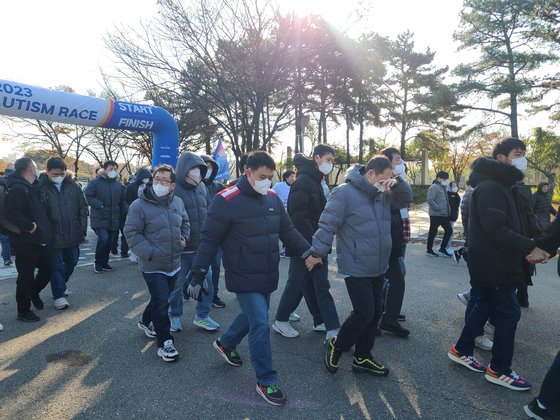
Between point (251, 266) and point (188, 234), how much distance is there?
129cm

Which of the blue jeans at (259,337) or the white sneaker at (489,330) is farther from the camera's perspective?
the white sneaker at (489,330)

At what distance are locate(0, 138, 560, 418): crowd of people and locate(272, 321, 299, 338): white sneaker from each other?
0.4 inches

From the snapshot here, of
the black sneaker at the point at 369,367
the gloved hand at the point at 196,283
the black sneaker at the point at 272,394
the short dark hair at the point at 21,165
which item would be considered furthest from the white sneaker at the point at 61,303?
the black sneaker at the point at 369,367

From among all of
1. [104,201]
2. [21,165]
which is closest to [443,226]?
[104,201]

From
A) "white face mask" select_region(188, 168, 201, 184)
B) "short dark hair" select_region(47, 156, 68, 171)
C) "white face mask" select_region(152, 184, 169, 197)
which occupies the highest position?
"short dark hair" select_region(47, 156, 68, 171)

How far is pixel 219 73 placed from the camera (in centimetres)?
1468

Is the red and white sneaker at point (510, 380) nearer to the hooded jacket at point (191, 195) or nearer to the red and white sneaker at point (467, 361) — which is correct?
the red and white sneaker at point (467, 361)

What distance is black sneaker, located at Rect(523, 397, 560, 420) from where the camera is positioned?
2.54 m

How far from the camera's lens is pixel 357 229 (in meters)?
3.12

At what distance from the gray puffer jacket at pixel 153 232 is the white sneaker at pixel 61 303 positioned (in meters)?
2.16

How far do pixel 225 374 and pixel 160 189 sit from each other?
1.70m

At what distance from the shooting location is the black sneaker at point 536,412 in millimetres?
2535

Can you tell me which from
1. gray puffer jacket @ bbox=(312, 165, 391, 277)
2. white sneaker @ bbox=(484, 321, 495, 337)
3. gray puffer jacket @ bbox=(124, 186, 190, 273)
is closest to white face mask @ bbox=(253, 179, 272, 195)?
gray puffer jacket @ bbox=(312, 165, 391, 277)

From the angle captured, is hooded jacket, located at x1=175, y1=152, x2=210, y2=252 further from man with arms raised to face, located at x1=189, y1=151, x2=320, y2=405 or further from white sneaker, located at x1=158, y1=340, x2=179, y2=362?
man with arms raised to face, located at x1=189, y1=151, x2=320, y2=405
